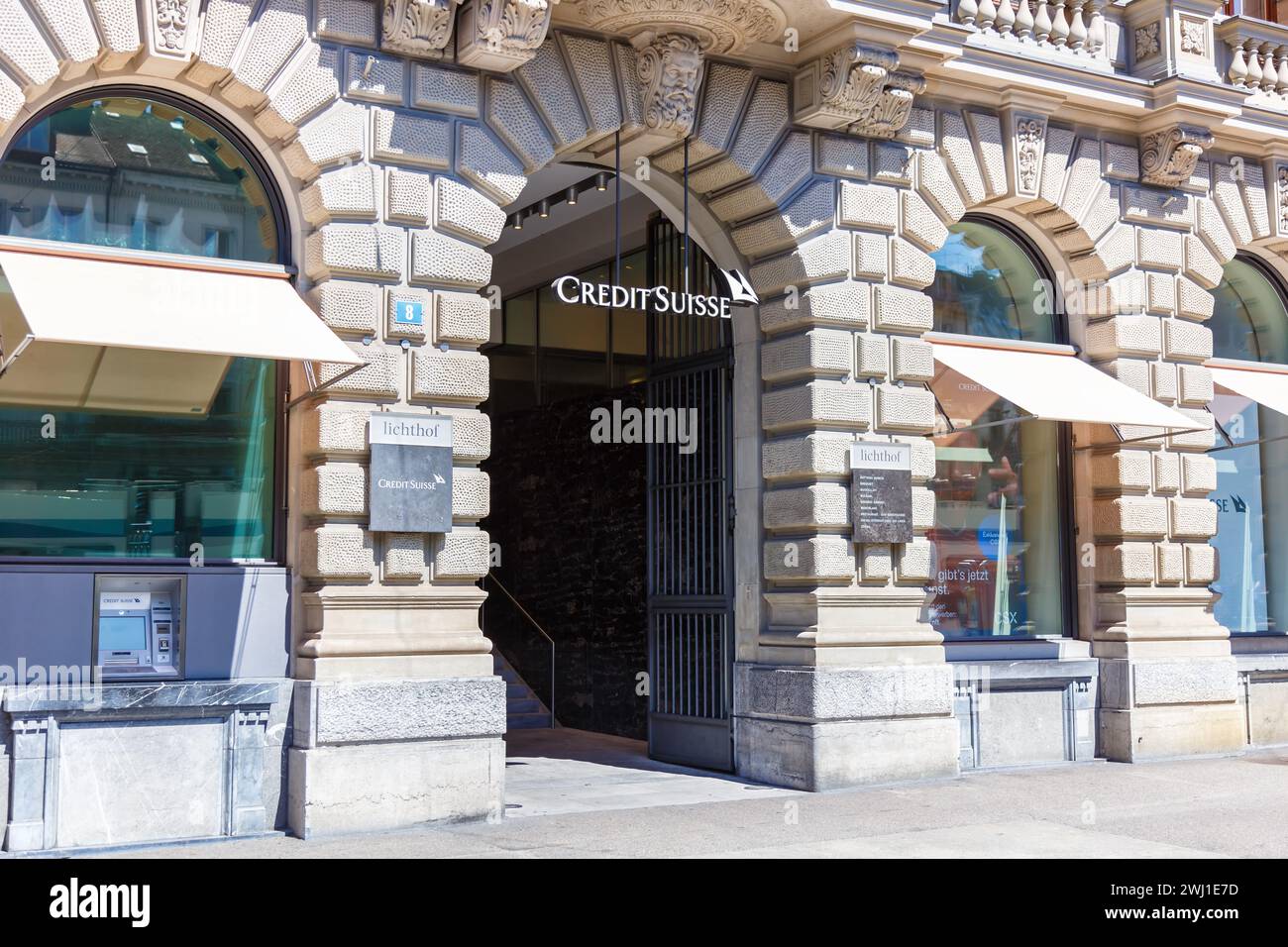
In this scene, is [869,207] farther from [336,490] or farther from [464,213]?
[336,490]

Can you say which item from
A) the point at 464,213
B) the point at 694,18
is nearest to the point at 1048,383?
the point at 694,18

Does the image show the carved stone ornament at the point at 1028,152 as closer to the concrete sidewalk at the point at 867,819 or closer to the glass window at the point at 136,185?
the concrete sidewalk at the point at 867,819

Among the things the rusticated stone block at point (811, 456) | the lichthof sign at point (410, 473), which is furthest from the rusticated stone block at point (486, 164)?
the rusticated stone block at point (811, 456)

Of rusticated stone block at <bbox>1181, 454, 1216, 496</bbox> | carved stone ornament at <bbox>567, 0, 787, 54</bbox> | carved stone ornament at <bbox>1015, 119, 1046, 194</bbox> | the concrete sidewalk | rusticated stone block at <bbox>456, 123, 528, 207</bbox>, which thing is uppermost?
carved stone ornament at <bbox>567, 0, 787, 54</bbox>

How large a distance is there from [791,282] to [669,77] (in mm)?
2021

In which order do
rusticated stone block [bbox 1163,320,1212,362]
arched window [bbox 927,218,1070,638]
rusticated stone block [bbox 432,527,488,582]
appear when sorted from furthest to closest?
1. rusticated stone block [bbox 1163,320,1212,362]
2. arched window [bbox 927,218,1070,638]
3. rusticated stone block [bbox 432,527,488,582]

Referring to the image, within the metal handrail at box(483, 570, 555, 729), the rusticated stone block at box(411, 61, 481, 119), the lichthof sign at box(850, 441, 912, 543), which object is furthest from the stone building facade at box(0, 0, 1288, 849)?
the metal handrail at box(483, 570, 555, 729)

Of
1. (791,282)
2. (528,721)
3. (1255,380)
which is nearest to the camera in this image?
(791,282)

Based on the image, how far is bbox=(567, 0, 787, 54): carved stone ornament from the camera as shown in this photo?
10906 mm

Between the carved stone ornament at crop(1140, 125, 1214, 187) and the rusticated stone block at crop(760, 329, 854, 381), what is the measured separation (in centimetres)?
417

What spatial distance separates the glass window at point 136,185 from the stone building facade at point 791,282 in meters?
0.21

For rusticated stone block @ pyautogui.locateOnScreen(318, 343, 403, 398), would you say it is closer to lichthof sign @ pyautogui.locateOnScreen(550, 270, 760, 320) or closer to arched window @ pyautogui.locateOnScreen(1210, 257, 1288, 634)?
lichthof sign @ pyautogui.locateOnScreen(550, 270, 760, 320)

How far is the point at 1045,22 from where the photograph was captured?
13.3 metres
